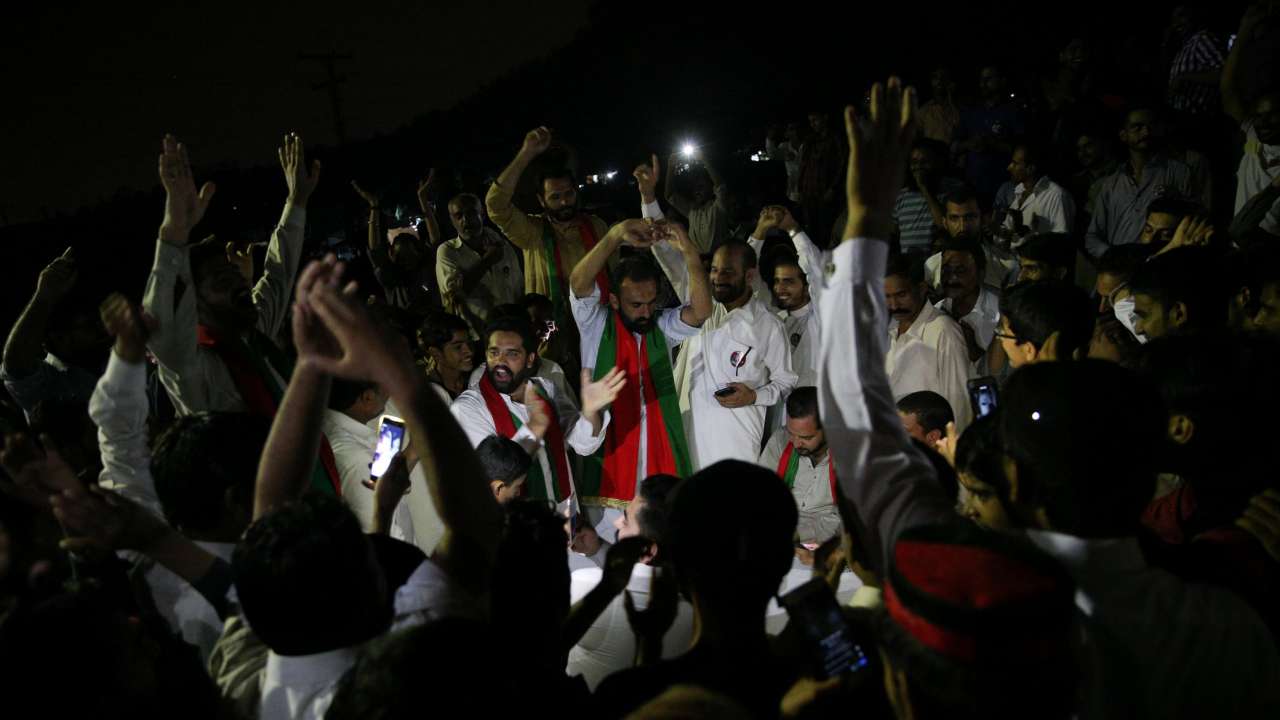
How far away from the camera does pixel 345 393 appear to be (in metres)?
3.63

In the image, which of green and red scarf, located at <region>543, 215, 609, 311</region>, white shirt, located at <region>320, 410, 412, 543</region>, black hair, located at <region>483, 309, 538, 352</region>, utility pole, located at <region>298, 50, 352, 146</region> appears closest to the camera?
white shirt, located at <region>320, 410, 412, 543</region>

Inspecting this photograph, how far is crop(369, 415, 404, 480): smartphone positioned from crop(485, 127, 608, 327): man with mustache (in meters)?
2.55

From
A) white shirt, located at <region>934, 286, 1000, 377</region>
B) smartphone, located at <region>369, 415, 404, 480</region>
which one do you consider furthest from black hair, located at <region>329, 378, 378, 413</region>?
white shirt, located at <region>934, 286, 1000, 377</region>

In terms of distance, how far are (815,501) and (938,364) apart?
113 cm

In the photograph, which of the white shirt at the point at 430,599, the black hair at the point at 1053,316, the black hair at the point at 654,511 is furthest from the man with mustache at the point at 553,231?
the white shirt at the point at 430,599

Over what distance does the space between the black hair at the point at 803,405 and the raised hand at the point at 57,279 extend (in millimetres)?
3426

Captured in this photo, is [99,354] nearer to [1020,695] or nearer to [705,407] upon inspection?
[705,407]

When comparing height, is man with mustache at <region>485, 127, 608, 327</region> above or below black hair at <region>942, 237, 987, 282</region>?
above

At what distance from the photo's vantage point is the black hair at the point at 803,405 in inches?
146

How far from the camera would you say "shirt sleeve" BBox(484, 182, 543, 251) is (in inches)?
210

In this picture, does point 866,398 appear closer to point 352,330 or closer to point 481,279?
point 352,330

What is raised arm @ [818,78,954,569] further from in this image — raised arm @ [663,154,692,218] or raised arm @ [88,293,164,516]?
raised arm @ [663,154,692,218]

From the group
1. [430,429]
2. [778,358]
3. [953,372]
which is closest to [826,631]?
[430,429]

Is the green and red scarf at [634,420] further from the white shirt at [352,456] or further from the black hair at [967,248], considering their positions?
the black hair at [967,248]
